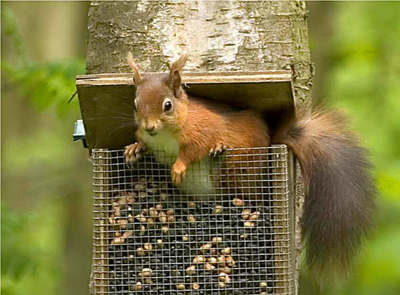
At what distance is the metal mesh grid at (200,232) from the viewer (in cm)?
357

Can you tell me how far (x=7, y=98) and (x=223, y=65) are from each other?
6.78 metres

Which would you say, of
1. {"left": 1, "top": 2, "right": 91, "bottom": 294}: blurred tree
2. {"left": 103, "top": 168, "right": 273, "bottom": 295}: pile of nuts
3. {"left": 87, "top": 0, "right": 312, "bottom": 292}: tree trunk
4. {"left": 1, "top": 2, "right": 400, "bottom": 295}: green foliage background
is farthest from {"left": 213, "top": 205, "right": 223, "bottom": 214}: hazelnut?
{"left": 1, "top": 2, "right": 400, "bottom": 295}: green foliage background

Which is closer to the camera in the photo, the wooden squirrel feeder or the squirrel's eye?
the squirrel's eye

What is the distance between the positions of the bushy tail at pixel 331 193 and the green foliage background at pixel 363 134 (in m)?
1.77

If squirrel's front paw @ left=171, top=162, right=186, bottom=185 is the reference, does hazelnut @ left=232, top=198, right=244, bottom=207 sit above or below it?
below

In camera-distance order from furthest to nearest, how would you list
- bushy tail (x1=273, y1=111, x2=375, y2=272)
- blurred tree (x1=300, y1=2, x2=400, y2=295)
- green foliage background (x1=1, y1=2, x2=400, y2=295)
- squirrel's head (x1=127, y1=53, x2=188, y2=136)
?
blurred tree (x1=300, y1=2, x2=400, y2=295) → green foliage background (x1=1, y1=2, x2=400, y2=295) → bushy tail (x1=273, y1=111, x2=375, y2=272) → squirrel's head (x1=127, y1=53, x2=188, y2=136)

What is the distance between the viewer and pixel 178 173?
348 centimetres

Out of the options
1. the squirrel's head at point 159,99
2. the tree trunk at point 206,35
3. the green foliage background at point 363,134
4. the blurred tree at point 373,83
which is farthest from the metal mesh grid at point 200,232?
the blurred tree at point 373,83

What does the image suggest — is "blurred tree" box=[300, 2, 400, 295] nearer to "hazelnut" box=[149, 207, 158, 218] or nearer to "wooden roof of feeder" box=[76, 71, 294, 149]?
"wooden roof of feeder" box=[76, 71, 294, 149]

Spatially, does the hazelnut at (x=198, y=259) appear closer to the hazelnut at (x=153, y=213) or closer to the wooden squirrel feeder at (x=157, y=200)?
the wooden squirrel feeder at (x=157, y=200)

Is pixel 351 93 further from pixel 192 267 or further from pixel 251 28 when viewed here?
pixel 192 267

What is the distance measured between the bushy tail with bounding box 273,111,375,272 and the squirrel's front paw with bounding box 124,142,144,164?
62 centimetres

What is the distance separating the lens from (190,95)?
3.71m

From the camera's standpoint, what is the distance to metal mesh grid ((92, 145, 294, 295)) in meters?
3.57
